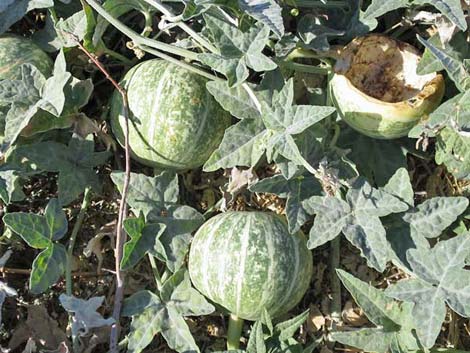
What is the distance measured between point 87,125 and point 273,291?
0.82 m

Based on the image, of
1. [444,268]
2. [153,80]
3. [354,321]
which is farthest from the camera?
[354,321]

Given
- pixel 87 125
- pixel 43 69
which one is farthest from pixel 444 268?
pixel 43 69

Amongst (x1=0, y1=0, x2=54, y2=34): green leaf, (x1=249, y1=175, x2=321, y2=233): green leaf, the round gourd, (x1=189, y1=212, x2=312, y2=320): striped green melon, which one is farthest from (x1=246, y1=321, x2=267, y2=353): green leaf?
(x1=0, y1=0, x2=54, y2=34): green leaf

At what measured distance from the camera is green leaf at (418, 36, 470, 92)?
2.14 meters

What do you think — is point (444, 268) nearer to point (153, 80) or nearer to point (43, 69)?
point (153, 80)

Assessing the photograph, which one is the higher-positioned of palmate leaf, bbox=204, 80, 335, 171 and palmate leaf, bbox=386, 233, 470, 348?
palmate leaf, bbox=204, 80, 335, 171

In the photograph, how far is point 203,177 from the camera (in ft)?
9.15

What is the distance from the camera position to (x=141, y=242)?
2.37m

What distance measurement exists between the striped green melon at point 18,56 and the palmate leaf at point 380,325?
3.86 feet

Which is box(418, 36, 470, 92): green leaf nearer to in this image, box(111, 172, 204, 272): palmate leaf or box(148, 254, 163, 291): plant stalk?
box(111, 172, 204, 272): palmate leaf

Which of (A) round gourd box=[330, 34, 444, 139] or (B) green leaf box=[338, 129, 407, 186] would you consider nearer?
(A) round gourd box=[330, 34, 444, 139]

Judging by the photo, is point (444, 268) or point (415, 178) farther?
point (415, 178)

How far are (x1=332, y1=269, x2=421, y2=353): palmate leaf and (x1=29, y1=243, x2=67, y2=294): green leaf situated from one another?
88cm

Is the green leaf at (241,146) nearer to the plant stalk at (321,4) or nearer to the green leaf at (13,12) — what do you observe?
the plant stalk at (321,4)
